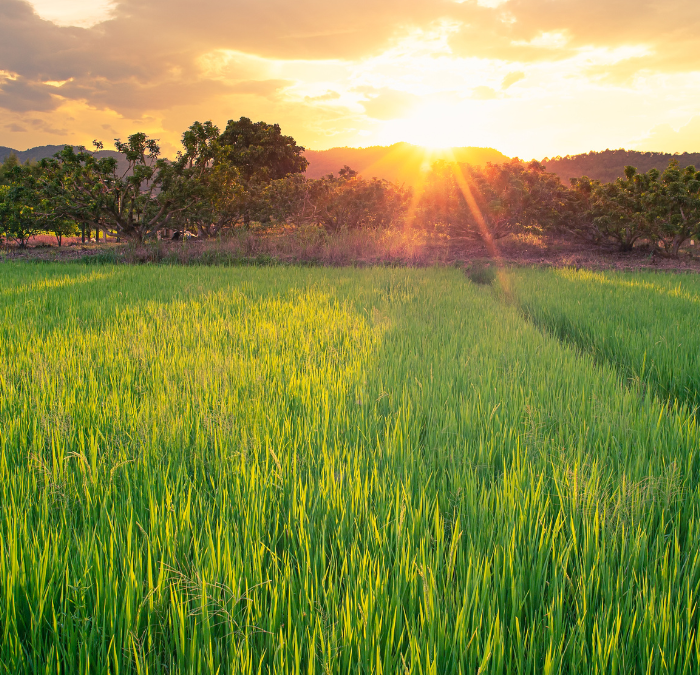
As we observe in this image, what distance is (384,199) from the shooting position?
1717 cm

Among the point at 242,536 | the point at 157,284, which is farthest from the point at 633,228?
the point at 242,536

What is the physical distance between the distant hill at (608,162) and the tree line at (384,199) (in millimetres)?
25616

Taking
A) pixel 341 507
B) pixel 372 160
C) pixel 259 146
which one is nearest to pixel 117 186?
pixel 341 507

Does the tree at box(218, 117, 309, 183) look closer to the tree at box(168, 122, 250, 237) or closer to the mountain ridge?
the mountain ridge

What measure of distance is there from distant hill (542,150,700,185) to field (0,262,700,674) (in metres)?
39.5

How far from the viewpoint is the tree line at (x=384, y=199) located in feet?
38.5

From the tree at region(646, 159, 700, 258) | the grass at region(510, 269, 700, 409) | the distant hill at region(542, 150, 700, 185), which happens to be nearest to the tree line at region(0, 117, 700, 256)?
the tree at region(646, 159, 700, 258)

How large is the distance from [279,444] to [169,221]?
552 inches

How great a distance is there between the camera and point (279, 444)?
172 centimetres

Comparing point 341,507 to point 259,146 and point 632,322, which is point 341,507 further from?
point 259,146

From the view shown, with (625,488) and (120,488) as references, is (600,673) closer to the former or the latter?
(625,488)

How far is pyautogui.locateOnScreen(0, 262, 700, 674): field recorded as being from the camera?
0.89 meters

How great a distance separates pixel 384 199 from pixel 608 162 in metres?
33.7

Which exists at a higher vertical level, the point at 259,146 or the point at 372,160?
the point at 372,160
